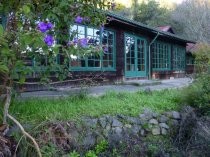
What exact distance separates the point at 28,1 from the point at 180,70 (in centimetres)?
1954

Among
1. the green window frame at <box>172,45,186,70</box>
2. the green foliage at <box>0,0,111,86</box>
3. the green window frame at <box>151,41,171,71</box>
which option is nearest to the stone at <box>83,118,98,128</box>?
the green foliage at <box>0,0,111,86</box>

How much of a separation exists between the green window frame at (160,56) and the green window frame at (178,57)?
3.64ft

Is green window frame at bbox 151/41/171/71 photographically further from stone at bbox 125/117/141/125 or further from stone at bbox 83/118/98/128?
stone at bbox 83/118/98/128

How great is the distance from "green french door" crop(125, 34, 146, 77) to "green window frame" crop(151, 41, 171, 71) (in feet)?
3.84

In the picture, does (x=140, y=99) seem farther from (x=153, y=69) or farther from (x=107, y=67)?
(x=153, y=69)

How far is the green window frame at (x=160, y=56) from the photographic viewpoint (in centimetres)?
1845

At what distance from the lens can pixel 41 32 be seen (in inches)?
163

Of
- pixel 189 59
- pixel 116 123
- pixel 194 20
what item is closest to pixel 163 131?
pixel 116 123

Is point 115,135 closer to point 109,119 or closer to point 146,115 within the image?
point 109,119

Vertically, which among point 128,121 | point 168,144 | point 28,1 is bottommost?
point 168,144

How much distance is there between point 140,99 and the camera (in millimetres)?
8125

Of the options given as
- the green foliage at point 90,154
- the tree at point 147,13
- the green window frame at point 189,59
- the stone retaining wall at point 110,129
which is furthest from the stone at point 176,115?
the tree at point 147,13

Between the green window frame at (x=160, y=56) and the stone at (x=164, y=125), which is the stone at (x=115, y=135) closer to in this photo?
the stone at (x=164, y=125)

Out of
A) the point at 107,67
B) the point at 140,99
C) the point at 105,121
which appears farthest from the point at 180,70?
the point at 105,121
